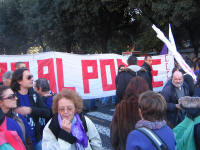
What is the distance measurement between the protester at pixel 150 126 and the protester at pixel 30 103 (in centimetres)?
152

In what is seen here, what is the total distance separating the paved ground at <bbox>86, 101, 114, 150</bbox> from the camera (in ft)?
19.1

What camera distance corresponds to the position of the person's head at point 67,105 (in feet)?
8.07

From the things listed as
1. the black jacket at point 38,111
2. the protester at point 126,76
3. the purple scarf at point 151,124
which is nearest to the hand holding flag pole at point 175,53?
the protester at point 126,76

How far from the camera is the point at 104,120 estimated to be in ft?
25.8

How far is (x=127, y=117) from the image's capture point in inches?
111

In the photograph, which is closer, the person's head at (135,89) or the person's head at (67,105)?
the person's head at (67,105)

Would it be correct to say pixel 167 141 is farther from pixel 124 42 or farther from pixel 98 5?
pixel 124 42

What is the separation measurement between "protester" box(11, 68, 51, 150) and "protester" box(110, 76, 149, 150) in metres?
0.97

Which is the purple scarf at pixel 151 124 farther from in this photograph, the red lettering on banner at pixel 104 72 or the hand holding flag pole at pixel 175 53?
the red lettering on banner at pixel 104 72

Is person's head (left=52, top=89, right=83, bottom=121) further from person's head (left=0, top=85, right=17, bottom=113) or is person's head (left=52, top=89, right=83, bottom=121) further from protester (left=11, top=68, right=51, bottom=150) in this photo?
protester (left=11, top=68, right=51, bottom=150)

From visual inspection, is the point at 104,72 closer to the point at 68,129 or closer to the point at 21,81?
the point at 21,81

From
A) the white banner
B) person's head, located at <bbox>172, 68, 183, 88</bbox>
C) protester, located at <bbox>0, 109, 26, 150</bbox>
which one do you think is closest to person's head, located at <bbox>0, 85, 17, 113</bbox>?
protester, located at <bbox>0, 109, 26, 150</bbox>

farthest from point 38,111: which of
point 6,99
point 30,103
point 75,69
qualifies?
point 75,69

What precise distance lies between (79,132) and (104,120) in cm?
560
